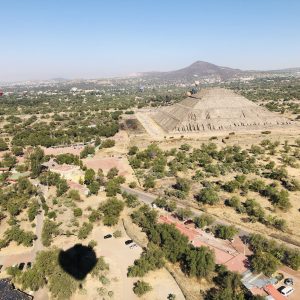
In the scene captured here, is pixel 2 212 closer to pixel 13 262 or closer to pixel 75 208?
pixel 75 208

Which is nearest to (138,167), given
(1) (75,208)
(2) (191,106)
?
(1) (75,208)

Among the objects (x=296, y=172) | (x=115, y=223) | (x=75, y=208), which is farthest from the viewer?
(x=296, y=172)

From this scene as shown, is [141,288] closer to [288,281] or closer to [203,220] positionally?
[288,281]

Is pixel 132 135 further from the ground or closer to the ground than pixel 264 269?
closer to the ground

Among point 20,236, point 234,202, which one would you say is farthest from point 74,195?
point 234,202

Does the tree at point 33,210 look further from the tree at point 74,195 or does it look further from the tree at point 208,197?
the tree at point 208,197

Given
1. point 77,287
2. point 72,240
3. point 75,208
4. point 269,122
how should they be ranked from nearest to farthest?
point 77,287
point 72,240
point 75,208
point 269,122
